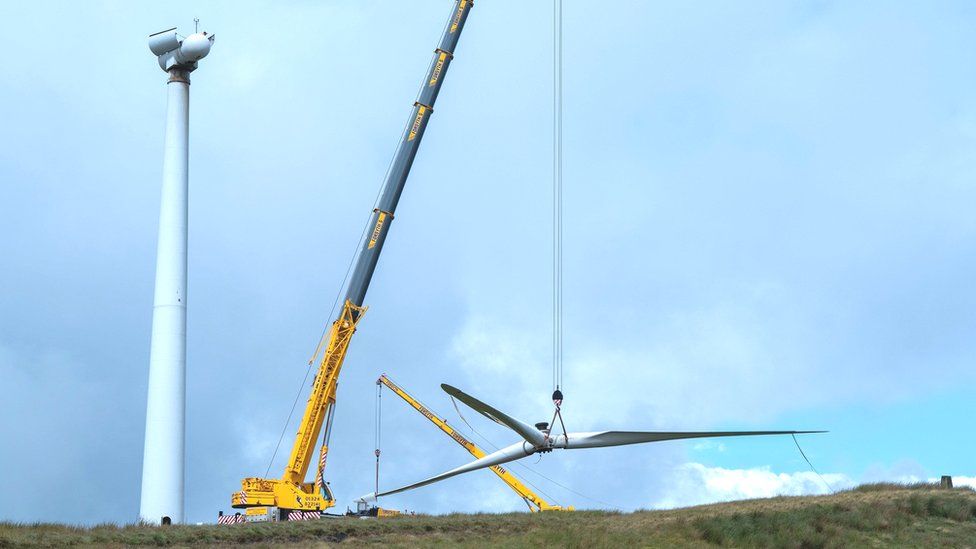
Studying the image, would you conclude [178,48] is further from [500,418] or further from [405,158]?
[500,418]

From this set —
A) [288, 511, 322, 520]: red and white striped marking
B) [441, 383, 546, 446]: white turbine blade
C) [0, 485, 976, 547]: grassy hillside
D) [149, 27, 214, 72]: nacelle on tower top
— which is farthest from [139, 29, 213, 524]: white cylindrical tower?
[441, 383, 546, 446]: white turbine blade

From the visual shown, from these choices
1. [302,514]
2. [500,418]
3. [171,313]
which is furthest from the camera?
[302,514]

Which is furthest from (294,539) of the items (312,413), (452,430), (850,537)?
(452,430)

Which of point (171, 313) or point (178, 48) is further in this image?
point (178, 48)

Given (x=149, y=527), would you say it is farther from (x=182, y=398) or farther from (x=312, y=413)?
(x=312, y=413)

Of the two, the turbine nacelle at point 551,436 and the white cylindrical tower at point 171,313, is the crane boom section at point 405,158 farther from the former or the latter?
the turbine nacelle at point 551,436

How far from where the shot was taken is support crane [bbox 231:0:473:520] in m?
54.1

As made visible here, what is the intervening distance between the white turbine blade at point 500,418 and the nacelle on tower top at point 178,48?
22.5 metres

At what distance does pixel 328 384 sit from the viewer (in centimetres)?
5612

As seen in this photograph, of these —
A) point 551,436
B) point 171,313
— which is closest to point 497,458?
point 551,436

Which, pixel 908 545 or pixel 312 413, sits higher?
pixel 312 413

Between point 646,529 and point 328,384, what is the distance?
2083 centimetres

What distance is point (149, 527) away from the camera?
40938mm

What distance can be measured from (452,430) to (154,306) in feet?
100
